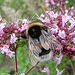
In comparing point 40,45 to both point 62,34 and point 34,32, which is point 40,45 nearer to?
point 34,32

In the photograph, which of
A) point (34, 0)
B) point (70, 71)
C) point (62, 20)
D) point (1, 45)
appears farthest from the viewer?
point (34, 0)

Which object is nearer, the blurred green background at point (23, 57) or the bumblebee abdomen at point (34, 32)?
the bumblebee abdomen at point (34, 32)

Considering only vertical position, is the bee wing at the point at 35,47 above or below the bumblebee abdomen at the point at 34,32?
below

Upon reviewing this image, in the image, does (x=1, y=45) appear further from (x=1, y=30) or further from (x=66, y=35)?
(x=66, y=35)

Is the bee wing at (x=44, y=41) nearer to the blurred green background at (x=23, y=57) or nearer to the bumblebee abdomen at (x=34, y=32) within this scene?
the bumblebee abdomen at (x=34, y=32)

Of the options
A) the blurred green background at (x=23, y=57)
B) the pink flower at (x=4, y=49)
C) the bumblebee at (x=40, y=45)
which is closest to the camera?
the bumblebee at (x=40, y=45)

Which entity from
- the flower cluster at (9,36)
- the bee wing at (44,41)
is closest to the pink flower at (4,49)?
the flower cluster at (9,36)

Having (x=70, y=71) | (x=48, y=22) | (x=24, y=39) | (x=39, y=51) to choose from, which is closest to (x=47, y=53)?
(x=39, y=51)
